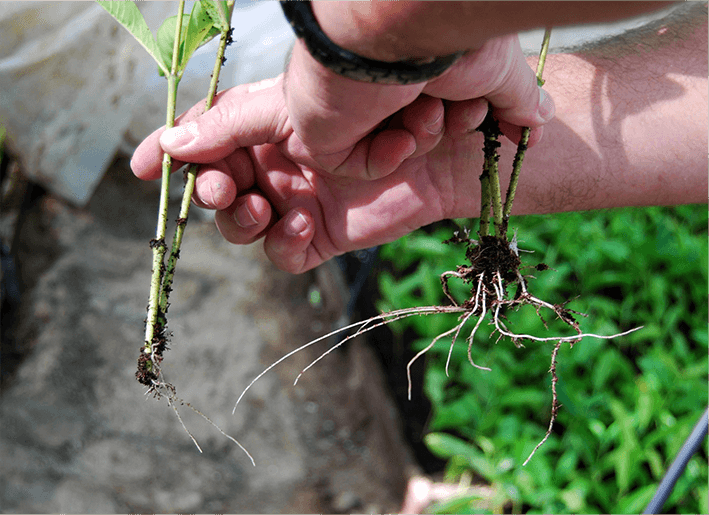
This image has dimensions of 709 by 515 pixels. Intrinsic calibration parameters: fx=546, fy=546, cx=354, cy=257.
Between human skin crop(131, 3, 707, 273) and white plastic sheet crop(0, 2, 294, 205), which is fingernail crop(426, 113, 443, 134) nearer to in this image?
human skin crop(131, 3, 707, 273)

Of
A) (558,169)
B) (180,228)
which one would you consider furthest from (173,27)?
(558,169)

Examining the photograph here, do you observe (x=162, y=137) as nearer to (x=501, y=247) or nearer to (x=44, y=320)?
(x=501, y=247)

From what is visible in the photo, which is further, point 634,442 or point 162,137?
point 634,442

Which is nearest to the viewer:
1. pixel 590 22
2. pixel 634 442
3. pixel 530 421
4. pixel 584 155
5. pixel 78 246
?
pixel 590 22

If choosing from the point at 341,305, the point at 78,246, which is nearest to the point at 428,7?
the point at 341,305

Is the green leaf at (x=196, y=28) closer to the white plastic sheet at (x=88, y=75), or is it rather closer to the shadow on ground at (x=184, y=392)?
the white plastic sheet at (x=88, y=75)

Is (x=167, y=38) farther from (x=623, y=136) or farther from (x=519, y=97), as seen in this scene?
(x=623, y=136)
